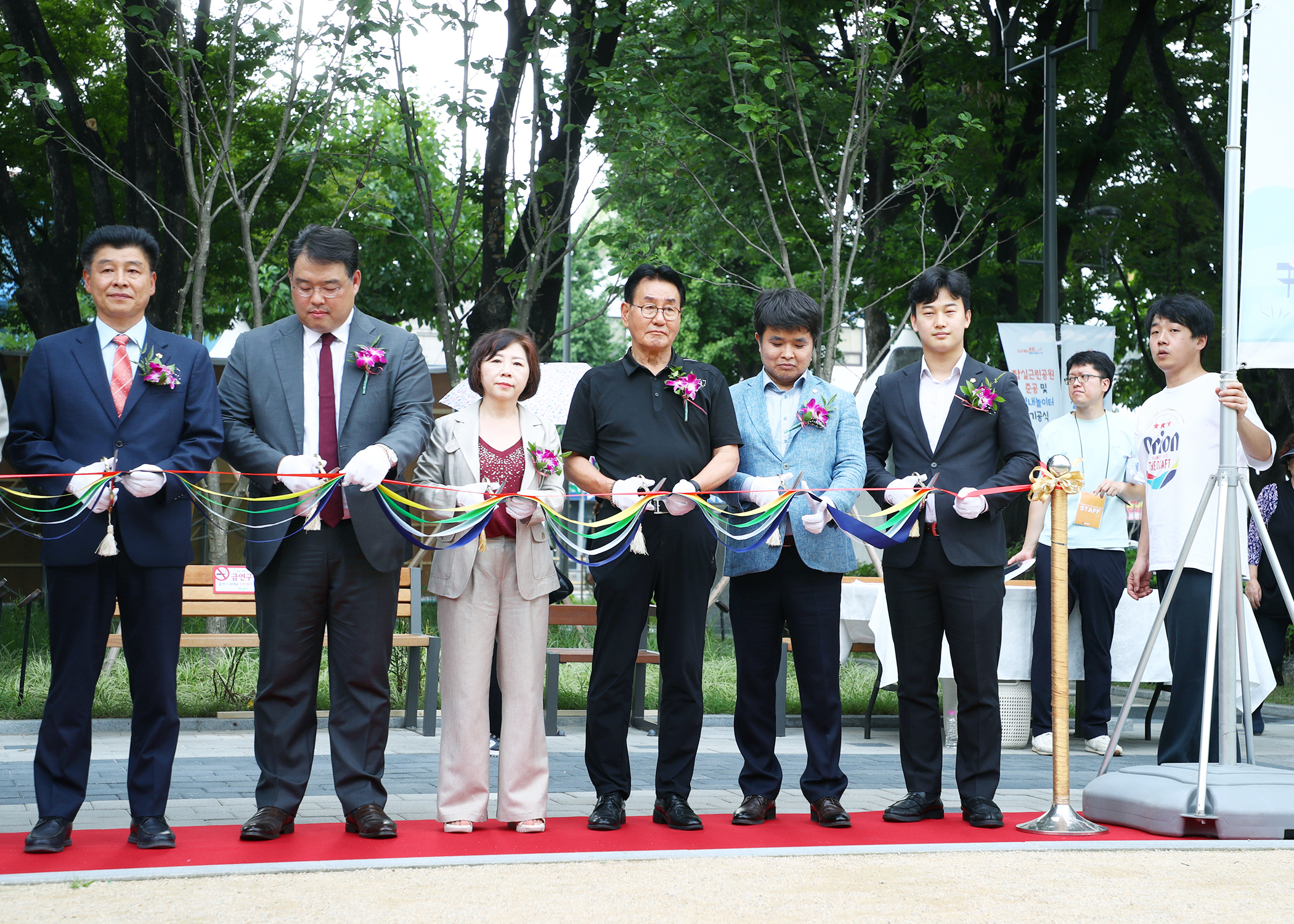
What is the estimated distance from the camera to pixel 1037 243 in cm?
1734

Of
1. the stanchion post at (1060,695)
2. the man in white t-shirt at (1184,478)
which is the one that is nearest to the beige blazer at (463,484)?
the stanchion post at (1060,695)

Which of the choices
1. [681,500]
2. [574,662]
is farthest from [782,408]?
[574,662]

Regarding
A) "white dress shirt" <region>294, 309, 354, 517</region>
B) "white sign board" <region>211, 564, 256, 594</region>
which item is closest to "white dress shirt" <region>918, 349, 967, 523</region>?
"white dress shirt" <region>294, 309, 354, 517</region>

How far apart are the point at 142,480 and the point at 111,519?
0.20 metres

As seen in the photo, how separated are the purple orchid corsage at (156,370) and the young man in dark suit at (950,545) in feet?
8.60

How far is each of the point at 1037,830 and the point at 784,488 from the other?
1562mm

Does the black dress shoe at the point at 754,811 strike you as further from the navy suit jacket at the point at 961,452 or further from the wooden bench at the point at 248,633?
the wooden bench at the point at 248,633

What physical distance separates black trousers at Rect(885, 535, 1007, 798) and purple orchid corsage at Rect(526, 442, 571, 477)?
1395mm

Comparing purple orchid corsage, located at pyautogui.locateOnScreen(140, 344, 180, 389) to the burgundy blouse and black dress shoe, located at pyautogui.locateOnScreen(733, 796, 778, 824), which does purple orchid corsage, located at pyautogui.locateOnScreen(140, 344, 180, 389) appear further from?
black dress shoe, located at pyautogui.locateOnScreen(733, 796, 778, 824)

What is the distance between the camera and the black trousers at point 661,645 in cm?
473

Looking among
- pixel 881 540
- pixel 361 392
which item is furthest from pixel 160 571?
pixel 881 540

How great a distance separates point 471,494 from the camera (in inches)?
184

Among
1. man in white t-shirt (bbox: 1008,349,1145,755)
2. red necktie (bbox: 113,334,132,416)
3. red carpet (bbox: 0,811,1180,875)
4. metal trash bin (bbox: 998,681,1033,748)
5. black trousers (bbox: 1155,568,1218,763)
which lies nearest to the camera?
red carpet (bbox: 0,811,1180,875)

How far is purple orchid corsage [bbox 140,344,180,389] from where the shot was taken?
436 cm
